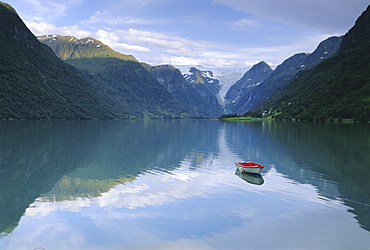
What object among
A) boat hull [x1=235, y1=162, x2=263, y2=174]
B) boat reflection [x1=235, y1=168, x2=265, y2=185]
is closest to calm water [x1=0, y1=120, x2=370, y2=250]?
boat reflection [x1=235, y1=168, x2=265, y2=185]

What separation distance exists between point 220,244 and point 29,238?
11096 mm

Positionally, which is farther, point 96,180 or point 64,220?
point 96,180

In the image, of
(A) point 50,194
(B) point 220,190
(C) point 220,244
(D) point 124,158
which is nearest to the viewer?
(C) point 220,244

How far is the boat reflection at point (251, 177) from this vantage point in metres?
33.1

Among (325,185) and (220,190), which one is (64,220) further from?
(325,185)

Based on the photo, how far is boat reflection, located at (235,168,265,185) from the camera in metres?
33.1

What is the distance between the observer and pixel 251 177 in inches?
1388

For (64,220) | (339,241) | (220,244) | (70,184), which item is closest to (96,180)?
(70,184)

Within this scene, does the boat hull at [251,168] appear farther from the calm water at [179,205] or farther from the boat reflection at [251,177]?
the calm water at [179,205]

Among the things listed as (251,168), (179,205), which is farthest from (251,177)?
(179,205)

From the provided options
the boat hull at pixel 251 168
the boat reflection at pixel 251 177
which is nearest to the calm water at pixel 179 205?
the boat reflection at pixel 251 177

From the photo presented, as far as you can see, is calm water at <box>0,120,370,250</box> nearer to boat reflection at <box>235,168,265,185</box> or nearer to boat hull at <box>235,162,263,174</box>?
boat reflection at <box>235,168,265,185</box>

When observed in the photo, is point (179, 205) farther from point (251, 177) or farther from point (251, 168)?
point (251, 168)

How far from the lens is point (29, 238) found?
16953mm
